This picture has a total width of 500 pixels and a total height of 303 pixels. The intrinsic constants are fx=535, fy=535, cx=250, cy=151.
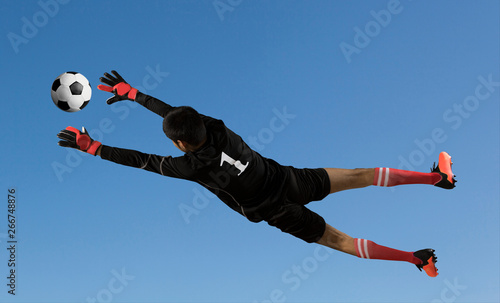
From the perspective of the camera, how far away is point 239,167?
6254mm

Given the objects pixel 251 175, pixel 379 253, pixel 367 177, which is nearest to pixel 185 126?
pixel 251 175

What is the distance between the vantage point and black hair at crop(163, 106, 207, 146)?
5773mm

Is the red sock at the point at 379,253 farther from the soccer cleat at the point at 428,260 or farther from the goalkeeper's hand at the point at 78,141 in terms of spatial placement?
the goalkeeper's hand at the point at 78,141

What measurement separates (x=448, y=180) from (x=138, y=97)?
169 inches

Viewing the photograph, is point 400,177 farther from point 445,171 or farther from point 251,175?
point 251,175

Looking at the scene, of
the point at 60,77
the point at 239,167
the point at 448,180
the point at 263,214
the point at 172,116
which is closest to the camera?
Answer: the point at 172,116

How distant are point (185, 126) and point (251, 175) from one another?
3.54ft

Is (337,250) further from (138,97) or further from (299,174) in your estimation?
(138,97)

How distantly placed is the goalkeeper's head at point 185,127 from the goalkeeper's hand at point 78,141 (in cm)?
129

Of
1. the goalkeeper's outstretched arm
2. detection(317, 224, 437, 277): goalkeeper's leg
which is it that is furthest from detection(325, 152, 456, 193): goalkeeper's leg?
the goalkeeper's outstretched arm

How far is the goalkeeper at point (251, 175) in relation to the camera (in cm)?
607

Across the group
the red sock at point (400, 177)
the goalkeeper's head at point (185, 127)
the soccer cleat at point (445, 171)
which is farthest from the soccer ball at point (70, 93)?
the soccer cleat at point (445, 171)

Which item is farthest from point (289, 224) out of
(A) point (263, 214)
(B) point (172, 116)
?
(B) point (172, 116)

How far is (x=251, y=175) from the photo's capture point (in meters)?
6.36
